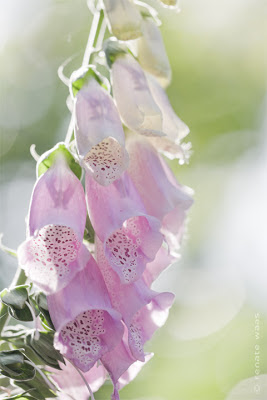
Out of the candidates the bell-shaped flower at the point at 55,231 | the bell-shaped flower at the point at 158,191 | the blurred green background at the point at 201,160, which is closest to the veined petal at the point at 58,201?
the bell-shaped flower at the point at 55,231

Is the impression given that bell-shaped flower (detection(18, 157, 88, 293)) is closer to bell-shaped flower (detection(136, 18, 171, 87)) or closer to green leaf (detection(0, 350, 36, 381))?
green leaf (detection(0, 350, 36, 381))

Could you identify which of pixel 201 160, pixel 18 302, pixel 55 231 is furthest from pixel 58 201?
pixel 201 160

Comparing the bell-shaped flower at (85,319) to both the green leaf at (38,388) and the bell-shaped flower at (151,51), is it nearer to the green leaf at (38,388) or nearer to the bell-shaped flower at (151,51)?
the green leaf at (38,388)

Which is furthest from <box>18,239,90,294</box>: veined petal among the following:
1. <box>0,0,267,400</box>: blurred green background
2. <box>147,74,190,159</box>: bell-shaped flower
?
<box>0,0,267,400</box>: blurred green background

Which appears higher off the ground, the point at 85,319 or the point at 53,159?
the point at 53,159

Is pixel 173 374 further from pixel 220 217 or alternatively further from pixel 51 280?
pixel 51 280

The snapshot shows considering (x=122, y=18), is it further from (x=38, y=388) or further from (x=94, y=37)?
(x=38, y=388)
